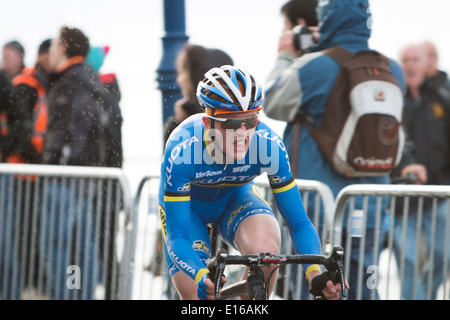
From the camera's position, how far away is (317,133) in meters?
5.60

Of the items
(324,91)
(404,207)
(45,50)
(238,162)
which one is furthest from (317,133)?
(45,50)

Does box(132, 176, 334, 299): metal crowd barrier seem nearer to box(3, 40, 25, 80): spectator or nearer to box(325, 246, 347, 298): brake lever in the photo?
box(325, 246, 347, 298): brake lever

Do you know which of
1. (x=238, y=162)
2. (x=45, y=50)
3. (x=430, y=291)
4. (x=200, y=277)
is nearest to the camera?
(x=200, y=277)

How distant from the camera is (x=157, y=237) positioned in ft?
20.4

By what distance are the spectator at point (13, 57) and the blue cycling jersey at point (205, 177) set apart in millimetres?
4788

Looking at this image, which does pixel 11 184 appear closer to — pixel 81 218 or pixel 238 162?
pixel 81 218

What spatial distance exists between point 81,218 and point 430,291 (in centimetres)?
283

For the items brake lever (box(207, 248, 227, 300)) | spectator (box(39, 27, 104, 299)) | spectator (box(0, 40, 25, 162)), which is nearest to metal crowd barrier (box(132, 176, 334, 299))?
spectator (box(39, 27, 104, 299))

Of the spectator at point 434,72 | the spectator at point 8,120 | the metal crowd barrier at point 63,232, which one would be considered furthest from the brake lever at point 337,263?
the spectator at point 8,120

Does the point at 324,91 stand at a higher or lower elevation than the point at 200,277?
higher

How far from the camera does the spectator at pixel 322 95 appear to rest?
18.1 feet

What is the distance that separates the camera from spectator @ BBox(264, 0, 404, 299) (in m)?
5.53

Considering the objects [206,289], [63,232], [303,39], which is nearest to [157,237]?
[63,232]

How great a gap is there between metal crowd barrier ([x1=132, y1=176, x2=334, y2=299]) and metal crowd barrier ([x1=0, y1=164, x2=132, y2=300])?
0.39ft
